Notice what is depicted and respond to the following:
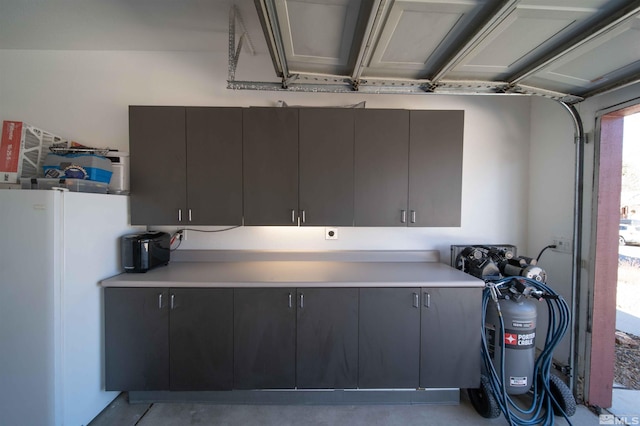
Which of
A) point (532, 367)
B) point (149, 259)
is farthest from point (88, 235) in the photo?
point (532, 367)

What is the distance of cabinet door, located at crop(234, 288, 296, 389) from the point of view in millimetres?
1681

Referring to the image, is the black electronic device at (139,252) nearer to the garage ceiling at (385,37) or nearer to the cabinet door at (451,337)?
the garage ceiling at (385,37)

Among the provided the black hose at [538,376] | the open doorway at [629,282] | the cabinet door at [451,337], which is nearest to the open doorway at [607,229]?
the open doorway at [629,282]

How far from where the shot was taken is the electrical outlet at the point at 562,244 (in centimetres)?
199

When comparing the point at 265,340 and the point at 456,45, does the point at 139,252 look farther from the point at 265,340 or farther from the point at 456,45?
the point at 456,45

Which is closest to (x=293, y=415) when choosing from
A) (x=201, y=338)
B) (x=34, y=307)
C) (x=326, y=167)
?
(x=201, y=338)

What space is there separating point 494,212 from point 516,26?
169cm

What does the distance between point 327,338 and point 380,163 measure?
1501 millimetres

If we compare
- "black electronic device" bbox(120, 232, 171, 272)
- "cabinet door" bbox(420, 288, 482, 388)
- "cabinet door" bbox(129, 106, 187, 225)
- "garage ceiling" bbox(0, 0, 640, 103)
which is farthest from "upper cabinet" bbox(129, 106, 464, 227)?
"cabinet door" bbox(420, 288, 482, 388)

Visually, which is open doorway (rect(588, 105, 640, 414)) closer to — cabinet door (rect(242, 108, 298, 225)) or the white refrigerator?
cabinet door (rect(242, 108, 298, 225))

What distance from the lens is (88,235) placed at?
1581 millimetres

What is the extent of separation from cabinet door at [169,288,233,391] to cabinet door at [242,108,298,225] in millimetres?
681

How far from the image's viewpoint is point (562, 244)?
6.67ft

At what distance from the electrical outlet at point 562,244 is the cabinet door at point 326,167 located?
1.95m
